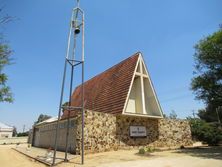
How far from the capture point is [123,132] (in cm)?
1488

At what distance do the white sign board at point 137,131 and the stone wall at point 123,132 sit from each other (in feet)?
0.85

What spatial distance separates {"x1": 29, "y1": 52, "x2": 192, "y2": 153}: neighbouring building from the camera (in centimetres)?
1314

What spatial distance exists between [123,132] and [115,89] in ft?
12.9

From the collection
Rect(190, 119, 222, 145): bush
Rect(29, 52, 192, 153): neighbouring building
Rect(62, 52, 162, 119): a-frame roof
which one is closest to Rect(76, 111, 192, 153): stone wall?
Rect(29, 52, 192, 153): neighbouring building

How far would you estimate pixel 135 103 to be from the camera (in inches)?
652

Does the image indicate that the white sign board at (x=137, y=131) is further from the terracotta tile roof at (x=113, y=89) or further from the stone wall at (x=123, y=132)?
the terracotta tile roof at (x=113, y=89)

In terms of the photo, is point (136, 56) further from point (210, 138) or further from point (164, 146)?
point (210, 138)

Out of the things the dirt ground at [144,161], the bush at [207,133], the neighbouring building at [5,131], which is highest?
the neighbouring building at [5,131]

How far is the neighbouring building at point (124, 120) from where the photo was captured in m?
13.1

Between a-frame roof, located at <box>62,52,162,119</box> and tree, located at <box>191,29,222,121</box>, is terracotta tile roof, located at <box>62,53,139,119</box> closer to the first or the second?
a-frame roof, located at <box>62,52,162,119</box>

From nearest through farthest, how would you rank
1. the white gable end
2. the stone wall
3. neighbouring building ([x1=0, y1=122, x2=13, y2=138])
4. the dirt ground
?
the dirt ground, the stone wall, the white gable end, neighbouring building ([x1=0, y1=122, x2=13, y2=138])

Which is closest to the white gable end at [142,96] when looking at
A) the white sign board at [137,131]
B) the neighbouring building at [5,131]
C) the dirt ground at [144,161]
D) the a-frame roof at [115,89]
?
the a-frame roof at [115,89]

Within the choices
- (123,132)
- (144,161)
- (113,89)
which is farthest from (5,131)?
(144,161)

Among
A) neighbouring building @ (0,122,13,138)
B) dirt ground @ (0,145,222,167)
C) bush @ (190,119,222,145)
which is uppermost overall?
neighbouring building @ (0,122,13,138)
